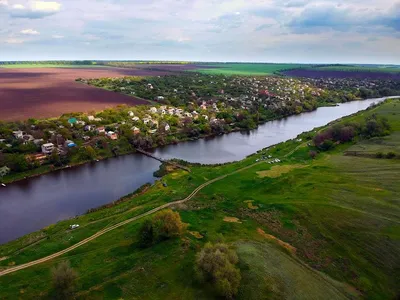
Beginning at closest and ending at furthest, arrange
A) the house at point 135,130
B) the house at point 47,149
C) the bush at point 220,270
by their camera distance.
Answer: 1. the bush at point 220,270
2. the house at point 47,149
3. the house at point 135,130

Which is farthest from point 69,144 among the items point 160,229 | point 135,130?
point 160,229

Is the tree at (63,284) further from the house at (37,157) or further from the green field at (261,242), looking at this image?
the house at (37,157)

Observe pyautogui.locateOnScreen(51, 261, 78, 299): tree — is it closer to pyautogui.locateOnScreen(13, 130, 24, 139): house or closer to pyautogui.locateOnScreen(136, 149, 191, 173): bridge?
pyautogui.locateOnScreen(136, 149, 191, 173): bridge

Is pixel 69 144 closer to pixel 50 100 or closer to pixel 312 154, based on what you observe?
pixel 312 154

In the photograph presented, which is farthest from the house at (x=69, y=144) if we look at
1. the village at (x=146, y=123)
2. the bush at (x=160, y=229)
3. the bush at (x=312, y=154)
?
the bush at (x=312, y=154)

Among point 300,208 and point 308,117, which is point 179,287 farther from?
point 308,117

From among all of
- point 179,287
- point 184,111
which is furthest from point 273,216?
point 184,111
